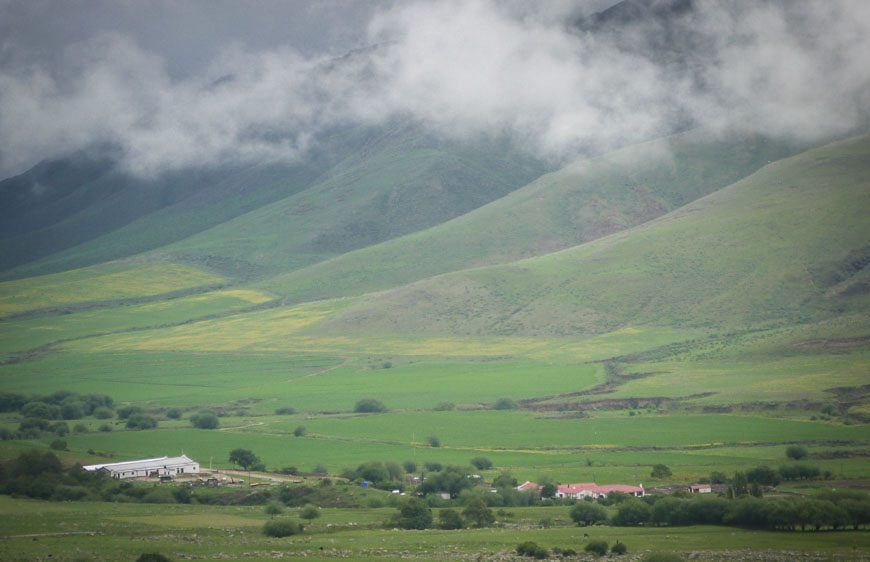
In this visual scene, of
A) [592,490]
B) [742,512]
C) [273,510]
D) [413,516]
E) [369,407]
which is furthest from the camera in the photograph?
[369,407]

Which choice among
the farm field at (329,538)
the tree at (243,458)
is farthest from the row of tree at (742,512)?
the tree at (243,458)

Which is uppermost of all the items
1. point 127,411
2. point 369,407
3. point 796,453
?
point 127,411

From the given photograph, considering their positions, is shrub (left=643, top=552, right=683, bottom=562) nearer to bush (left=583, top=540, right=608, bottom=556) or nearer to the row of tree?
bush (left=583, top=540, right=608, bottom=556)

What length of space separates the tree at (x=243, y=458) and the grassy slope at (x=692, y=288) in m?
82.0

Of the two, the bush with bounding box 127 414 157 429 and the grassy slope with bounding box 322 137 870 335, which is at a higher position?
the grassy slope with bounding box 322 137 870 335

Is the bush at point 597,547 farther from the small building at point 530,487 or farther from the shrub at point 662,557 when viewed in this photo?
the small building at point 530,487

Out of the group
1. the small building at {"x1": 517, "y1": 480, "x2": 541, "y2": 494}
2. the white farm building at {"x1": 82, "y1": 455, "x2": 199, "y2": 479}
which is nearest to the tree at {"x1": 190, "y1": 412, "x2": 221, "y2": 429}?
the white farm building at {"x1": 82, "y1": 455, "x2": 199, "y2": 479}

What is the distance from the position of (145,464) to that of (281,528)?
90.1 feet

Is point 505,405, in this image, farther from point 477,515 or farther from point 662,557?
point 662,557

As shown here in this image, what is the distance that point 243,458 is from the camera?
9869 centimetres

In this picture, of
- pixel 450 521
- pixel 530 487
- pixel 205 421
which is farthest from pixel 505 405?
pixel 450 521

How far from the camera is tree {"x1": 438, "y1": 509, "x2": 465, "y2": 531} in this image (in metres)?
75.6

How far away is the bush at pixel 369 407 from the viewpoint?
128250 millimetres

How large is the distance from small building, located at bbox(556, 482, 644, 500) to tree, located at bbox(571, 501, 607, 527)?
685 cm
